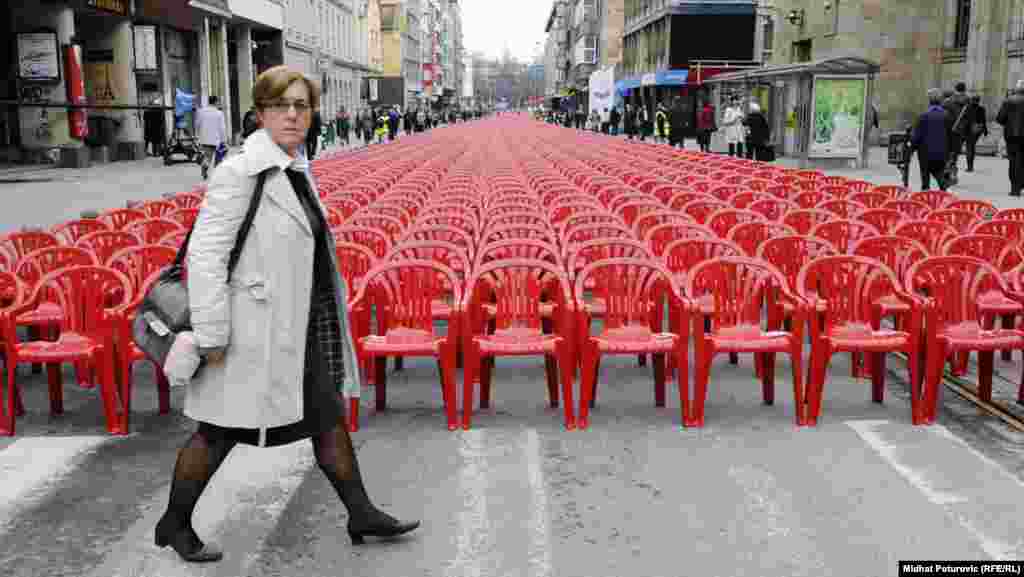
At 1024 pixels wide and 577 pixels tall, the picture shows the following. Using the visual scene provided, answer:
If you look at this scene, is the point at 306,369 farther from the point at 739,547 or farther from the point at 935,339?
the point at 935,339

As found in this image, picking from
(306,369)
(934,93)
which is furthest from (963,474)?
(934,93)

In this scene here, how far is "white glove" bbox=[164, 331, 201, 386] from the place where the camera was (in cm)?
377

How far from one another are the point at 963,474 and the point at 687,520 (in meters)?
1.58

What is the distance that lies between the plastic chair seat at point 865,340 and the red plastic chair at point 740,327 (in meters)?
0.25

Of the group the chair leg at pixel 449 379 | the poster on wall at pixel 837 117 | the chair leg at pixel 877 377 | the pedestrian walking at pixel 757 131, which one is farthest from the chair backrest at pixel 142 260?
the pedestrian walking at pixel 757 131

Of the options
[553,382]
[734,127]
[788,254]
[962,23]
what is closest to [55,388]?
[553,382]

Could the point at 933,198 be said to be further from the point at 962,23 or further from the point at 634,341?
the point at 962,23

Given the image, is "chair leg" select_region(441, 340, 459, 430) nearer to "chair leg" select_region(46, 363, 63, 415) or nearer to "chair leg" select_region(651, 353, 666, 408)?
"chair leg" select_region(651, 353, 666, 408)

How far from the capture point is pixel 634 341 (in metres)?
6.34

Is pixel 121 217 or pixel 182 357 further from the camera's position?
pixel 121 217

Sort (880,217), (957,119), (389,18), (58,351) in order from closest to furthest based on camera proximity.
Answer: (58,351)
(880,217)
(957,119)
(389,18)

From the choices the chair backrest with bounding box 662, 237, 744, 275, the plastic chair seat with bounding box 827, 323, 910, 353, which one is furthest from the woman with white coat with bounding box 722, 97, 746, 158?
the plastic chair seat with bounding box 827, 323, 910, 353

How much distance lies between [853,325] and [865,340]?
0.32 metres

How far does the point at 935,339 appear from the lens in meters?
6.21
